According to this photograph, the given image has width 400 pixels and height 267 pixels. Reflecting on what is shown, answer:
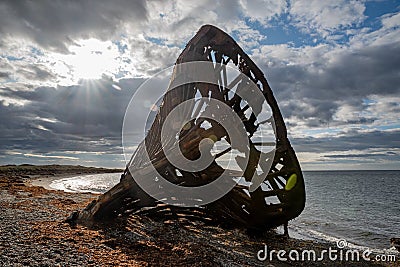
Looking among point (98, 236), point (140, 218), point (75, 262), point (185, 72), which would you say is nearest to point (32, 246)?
point (75, 262)

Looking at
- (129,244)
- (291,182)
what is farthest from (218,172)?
(129,244)

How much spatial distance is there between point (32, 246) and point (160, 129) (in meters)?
5.20

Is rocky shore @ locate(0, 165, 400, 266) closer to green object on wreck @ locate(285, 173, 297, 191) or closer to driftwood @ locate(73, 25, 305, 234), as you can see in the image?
→ driftwood @ locate(73, 25, 305, 234)

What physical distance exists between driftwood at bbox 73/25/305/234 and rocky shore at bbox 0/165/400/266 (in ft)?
1.93

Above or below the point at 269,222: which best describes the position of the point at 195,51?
above

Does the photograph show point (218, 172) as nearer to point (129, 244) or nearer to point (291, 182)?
point (291, 182)

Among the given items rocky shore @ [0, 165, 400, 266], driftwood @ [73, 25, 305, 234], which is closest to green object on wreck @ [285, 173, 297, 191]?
driftwood @ [73, 25, 305, 234]

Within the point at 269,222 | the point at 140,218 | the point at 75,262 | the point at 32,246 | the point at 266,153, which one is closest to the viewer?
the point at 75,262

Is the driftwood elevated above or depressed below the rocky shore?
above

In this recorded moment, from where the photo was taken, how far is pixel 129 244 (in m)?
8.23

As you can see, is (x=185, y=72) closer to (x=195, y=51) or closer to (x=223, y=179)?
(x=195, y=51)

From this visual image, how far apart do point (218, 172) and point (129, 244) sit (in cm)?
340

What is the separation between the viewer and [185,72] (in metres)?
10.5

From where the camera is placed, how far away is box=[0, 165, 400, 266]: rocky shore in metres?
6.62
